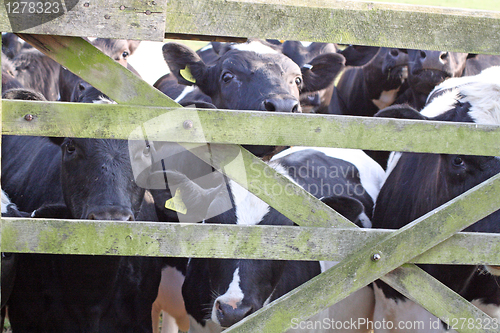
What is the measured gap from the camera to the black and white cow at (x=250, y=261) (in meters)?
2.59

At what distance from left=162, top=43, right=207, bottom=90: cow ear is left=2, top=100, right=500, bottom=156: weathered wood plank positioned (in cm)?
213

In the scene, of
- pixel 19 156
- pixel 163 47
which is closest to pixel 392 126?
pixel 163 47

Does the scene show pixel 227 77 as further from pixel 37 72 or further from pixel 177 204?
pixel 37 72

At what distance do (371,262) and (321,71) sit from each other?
2.63 meters

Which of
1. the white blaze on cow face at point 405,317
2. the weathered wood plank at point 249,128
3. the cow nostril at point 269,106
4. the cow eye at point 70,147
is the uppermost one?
the weathered wood plank at point 249,128

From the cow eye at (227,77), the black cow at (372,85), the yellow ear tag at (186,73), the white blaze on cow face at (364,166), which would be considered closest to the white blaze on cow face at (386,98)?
the black cow at (372,85)

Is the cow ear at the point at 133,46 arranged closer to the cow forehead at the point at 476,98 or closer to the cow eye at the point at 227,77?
the cow eye at the point at 227,77

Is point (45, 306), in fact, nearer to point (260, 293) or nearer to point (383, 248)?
point (260, 293)

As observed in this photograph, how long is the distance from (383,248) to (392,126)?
463 mm

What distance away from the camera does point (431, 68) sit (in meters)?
4.44

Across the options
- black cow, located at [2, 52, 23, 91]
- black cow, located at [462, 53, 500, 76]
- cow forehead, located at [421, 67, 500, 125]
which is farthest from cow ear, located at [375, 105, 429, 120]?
black cow, located at [2, 52, 23, 91]

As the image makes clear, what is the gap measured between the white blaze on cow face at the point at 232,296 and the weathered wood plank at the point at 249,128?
98 centimetres

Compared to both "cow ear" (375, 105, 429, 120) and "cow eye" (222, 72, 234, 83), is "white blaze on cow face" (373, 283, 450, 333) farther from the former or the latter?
"cow eye" (222, 72, 234, 83)

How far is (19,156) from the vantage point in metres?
3.89
